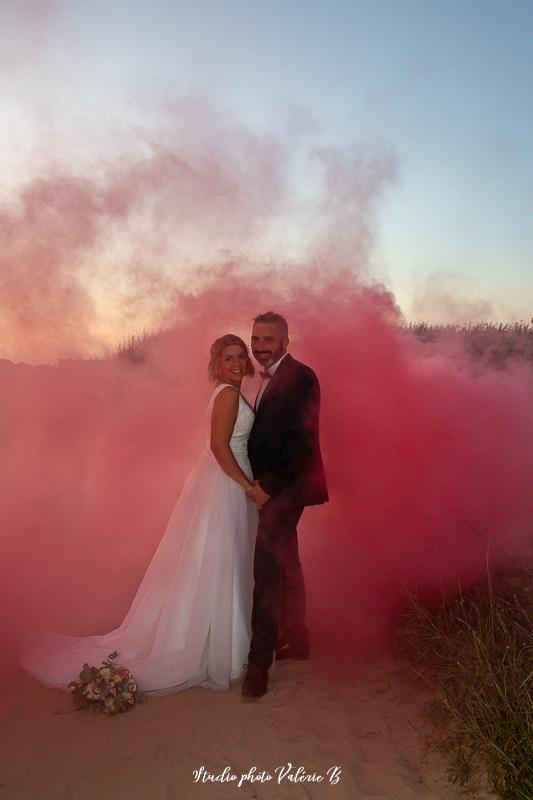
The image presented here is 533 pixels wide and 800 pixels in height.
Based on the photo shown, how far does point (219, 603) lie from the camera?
15.2 feet

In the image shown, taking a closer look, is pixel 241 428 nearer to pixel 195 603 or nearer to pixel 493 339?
pixel 195 603

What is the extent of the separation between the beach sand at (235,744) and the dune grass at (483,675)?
0.43 feet

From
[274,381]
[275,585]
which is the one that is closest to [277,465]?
[274,381]

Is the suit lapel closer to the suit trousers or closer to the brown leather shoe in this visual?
the suit trousers

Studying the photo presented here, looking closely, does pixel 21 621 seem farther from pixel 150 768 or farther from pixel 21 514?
pixel 21 514

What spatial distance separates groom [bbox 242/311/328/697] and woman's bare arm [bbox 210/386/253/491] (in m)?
0.21

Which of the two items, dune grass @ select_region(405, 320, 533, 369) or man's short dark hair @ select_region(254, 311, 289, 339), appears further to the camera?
dune grass @ select_region(405, 320, 533, 369)

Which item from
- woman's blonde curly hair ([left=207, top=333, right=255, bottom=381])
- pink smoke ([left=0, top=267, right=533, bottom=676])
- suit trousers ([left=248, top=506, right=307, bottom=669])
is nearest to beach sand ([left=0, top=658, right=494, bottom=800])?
suit trousers ([left=248, top=506, right=307, bottom=669])

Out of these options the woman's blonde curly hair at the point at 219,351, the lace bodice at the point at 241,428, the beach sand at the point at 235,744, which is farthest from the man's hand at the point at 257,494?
the beach sand at the point at 235,744

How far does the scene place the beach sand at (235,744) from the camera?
348 centimetres

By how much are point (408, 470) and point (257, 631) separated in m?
2.12

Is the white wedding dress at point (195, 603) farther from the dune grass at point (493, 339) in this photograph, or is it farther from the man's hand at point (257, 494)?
the dune grass at point (493, 339)

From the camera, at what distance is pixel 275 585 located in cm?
461

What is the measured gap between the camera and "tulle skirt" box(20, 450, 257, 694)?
14.9 feet
